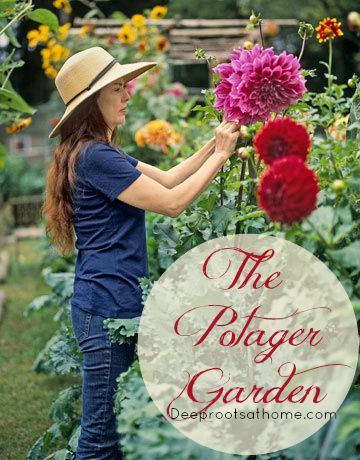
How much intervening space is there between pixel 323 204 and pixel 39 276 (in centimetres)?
730

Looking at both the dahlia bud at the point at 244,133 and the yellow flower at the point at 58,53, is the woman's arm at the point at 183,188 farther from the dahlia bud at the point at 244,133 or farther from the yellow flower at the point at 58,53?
the yellow flower at the point at 58,53

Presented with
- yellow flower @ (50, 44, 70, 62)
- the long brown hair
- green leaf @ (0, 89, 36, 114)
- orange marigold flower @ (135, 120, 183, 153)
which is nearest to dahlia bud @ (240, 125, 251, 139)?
the long brown hair

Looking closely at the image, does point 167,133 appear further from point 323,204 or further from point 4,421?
point 323,204

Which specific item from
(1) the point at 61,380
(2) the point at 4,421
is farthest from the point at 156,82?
(2) the point at 4,421

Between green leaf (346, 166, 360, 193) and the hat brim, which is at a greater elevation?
the hat brim

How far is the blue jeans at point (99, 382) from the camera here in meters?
2.39

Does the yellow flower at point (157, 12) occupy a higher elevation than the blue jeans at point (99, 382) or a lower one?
higher

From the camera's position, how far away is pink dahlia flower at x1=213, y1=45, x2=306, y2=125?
1.96 meters

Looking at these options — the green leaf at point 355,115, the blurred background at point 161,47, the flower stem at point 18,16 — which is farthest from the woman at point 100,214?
the flower stem at point 18,16

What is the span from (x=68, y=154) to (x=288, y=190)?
107cm

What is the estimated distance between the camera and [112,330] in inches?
91.4

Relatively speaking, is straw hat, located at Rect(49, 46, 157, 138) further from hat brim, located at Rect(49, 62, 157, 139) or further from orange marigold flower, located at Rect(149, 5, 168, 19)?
orange marigold flower, located at Rect(149, 5, 168, 19)

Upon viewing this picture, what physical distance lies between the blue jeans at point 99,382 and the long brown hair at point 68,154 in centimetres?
32

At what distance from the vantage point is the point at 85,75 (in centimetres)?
247
